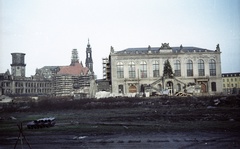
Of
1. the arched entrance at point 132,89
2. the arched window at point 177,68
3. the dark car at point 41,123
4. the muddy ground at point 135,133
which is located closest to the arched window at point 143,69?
the arched entrance at point 132,89

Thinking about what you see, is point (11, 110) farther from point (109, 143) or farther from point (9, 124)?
point (109, 143)

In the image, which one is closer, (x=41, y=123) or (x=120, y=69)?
(x=41, y=123)

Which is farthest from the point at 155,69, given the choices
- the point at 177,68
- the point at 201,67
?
the point at 201,67

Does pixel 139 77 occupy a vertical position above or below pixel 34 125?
above

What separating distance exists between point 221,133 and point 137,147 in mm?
6071

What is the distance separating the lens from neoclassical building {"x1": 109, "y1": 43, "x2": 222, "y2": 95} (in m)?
45.8

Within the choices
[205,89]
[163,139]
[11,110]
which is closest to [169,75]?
[205,89]

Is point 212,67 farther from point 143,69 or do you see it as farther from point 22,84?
point 22,84

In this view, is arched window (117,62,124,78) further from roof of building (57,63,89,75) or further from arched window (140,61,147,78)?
roof of building (57,63,89,75)

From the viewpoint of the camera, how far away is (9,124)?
64.3ft

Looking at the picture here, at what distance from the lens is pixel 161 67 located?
46.5 meters

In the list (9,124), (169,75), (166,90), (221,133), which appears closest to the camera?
(221,133)

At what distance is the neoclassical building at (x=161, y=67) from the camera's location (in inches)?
1804

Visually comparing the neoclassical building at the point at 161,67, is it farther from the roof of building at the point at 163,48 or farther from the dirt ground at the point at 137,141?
the dirt ground at the point at 137,141
